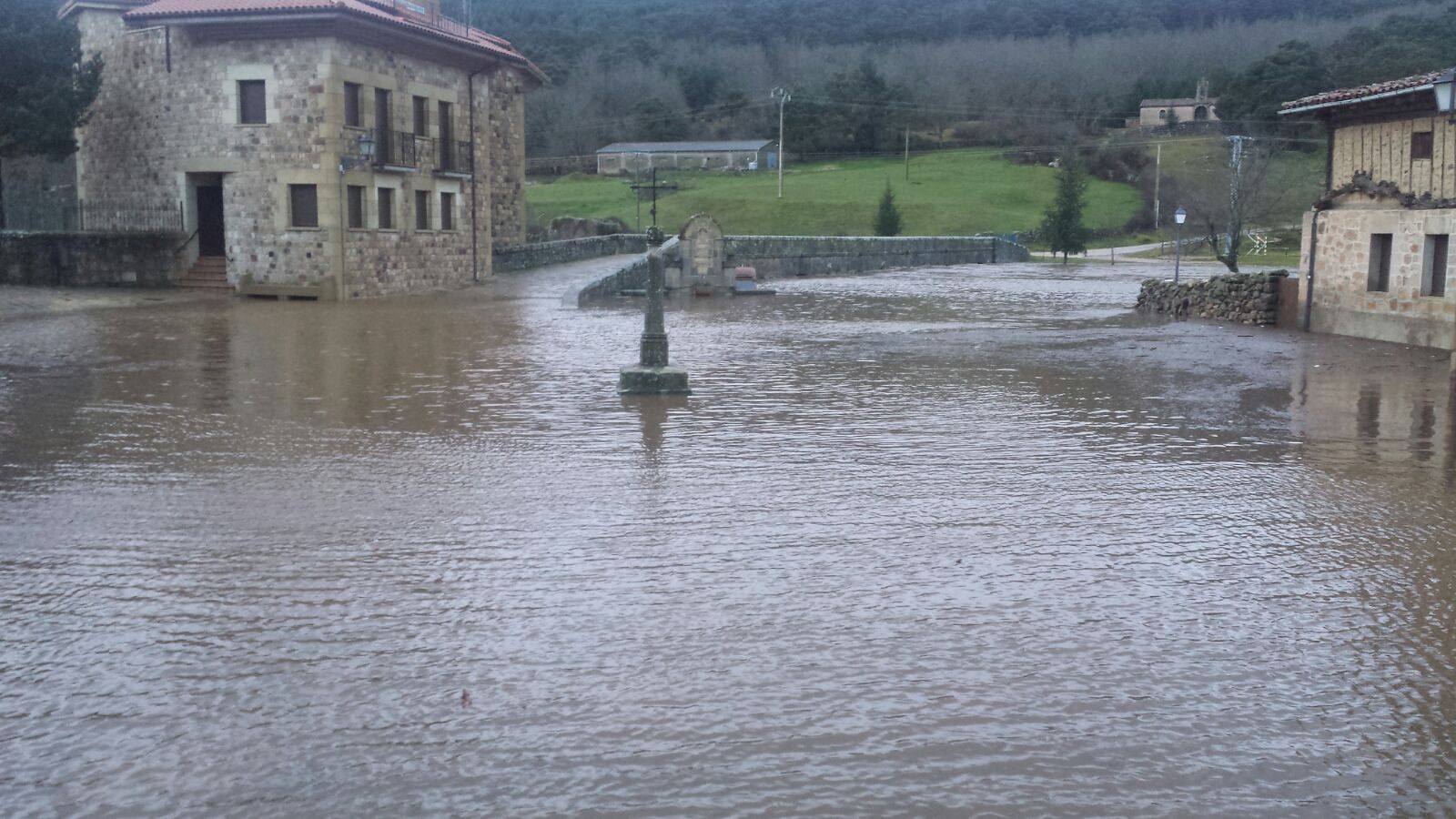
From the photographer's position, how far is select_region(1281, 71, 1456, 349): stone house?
18922 mm

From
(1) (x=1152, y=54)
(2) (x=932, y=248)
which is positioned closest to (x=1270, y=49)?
(1) (x=1152, y=54)

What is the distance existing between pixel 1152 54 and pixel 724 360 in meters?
118

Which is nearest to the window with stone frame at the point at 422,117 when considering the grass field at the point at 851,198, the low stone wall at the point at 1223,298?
Result: the low stone wall at the point at 1223,298

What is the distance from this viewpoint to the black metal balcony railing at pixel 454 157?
32031 mm

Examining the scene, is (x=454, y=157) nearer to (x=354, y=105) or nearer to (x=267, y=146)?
(x=354, y=105)

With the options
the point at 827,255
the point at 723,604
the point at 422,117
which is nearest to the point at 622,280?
the point at 422,117

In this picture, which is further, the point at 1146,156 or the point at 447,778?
the point at 1146,156

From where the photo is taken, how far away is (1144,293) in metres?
28.1

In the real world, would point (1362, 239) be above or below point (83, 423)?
above

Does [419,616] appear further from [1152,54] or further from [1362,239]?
[1152,54]

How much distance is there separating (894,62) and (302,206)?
101m

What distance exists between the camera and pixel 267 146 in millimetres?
28219

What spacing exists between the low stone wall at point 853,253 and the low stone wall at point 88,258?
14.2 metres

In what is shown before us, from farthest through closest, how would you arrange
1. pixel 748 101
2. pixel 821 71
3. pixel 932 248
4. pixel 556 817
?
1. pixel 821 71
2. pixel 748 101
3. pixel 932 248
4. pixel 556 817
